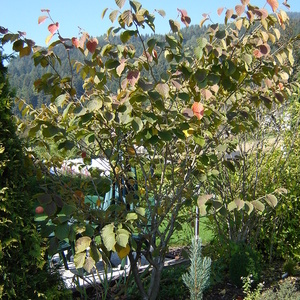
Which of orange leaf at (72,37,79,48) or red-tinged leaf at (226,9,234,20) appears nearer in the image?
orange leaf at (72,37,79,48)

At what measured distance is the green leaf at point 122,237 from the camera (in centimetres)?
250

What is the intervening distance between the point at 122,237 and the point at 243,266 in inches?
78.0

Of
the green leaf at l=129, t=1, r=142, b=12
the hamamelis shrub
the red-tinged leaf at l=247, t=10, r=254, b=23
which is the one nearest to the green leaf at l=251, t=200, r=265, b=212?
the hamamelis shrub

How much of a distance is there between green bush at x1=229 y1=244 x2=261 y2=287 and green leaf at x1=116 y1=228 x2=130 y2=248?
76.0 inches

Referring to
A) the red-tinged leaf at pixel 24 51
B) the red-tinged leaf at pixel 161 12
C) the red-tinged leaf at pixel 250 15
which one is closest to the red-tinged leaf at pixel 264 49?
the red-tinged leaf at pixel 250 15

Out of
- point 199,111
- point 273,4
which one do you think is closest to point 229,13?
point 273,4

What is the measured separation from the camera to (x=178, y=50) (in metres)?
3.06

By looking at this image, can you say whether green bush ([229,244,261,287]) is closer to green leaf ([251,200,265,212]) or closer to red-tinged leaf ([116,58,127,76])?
green leaf ([251,200,265,212])

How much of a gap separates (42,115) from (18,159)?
2.89 ft

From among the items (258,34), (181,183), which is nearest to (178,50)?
(258,34)

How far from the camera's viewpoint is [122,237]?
2529 mm

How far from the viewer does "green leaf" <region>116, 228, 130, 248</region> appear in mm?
2500

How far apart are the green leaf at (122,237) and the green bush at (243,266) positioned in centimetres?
193

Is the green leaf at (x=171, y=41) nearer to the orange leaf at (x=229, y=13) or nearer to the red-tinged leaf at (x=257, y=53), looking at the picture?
the orange leaf at (x=229, y=13)
